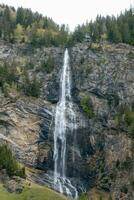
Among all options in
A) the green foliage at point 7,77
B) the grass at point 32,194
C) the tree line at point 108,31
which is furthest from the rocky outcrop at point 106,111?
the grass at point 32,194

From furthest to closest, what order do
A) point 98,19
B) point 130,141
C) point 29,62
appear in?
point 98,19 → point 29,62 → point 130,141

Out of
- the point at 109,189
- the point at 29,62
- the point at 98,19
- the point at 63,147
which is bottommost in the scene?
the point at 109,189

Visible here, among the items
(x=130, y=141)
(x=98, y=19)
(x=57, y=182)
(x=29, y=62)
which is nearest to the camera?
(x=57, y=182)

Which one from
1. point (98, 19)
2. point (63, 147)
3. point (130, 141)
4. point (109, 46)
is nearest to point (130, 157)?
point (130, 141)

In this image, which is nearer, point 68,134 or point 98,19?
point 68,134

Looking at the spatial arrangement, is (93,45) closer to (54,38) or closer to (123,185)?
(54,38)

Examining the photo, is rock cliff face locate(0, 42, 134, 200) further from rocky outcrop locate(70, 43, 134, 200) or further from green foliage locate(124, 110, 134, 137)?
green foliage locate(124, 110, 134, 137)

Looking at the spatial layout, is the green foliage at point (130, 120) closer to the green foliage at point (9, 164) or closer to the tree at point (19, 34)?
the green foliage at point (9, 164)
